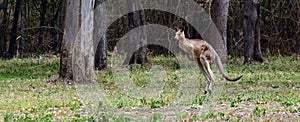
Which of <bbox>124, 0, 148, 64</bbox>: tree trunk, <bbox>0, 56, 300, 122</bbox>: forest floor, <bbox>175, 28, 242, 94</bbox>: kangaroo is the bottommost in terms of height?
<bbox>0, 56, 300, 122</bbox>: forest floor

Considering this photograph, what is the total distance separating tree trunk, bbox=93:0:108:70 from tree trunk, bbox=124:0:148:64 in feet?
6.55

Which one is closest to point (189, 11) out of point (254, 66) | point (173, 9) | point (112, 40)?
point (173, 9)

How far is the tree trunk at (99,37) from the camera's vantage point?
22844mm

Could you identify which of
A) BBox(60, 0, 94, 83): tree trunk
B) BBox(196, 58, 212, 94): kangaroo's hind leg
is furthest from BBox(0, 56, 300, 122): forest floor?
BBox(60, 0, 94, 83): tree trunk

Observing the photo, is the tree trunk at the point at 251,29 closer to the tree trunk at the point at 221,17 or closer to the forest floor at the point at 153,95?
the forest floor at the point at 153,95

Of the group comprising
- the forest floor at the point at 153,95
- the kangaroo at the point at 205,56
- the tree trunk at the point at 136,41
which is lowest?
the forest floor at the point at 153,95

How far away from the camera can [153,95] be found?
51.7 ft

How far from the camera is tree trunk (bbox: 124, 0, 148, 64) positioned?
25.1 m

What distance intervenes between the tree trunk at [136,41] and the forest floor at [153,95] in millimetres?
686

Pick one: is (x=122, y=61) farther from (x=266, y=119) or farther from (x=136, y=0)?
(x=266, y=119)

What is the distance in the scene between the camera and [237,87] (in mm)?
17609

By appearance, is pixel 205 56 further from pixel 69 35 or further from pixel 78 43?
pixel 69 35

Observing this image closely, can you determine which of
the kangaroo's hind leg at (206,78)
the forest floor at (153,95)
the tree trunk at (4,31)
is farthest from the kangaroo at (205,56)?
the tree trunk at (4,31)

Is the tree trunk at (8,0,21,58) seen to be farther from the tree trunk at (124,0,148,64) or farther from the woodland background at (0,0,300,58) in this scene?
the tree trunk at (124,0,148,64)
